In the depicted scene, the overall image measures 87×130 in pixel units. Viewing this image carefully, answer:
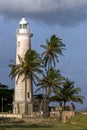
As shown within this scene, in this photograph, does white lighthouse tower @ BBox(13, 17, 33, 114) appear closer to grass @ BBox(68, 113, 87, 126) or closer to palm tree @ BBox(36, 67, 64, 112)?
palm tree @ BBox(36, 67, 64, 112)

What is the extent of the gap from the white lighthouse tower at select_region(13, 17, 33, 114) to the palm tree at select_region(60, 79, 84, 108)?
7882mm

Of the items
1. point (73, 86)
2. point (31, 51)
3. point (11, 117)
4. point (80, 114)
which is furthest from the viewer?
point (73, 86)

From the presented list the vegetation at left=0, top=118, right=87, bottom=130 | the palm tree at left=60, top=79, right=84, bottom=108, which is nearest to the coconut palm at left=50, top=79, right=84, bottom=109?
the palm tree at left=60, top=79, right=84, bottom=108

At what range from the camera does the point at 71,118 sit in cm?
6919

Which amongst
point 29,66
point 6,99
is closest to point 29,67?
point 29,66

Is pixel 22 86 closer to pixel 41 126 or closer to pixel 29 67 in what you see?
pixel 29 67

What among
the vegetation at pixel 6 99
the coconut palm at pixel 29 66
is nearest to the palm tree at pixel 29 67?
the coconut palm at pixel 29 66

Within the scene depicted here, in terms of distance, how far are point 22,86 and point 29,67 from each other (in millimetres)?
3291

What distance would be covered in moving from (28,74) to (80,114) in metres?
19.1

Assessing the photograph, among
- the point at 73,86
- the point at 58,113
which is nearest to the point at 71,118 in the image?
the point at 58,113

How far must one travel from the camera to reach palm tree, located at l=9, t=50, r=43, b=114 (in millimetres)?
83312

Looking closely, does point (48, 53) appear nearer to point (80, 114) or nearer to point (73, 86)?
point (73, 86)

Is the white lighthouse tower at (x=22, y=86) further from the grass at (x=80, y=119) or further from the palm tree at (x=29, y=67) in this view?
the grass at (x=80, y=119)

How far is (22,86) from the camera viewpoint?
83750 mm
